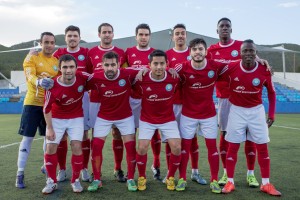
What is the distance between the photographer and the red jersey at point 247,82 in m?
4.13

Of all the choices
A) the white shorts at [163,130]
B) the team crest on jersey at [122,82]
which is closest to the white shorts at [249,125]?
the white shorts at [163,130]

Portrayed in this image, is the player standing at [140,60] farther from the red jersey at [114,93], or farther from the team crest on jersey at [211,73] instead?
the team crest on jersey at [211,73]

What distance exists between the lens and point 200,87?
4.23m

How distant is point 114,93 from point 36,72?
111cm

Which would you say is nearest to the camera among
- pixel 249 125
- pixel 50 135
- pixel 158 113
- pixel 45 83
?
pixel 45 83

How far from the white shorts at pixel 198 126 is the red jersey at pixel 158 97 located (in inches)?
6.7

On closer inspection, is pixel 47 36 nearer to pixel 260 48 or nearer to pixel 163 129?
pixel 163 129

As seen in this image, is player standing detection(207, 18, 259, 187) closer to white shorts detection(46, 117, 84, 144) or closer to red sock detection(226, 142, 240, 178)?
red sock detection(226, 142, 240, 178)

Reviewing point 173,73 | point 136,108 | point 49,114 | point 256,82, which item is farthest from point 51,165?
point 256,82

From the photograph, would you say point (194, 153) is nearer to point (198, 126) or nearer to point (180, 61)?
point (198, 126)

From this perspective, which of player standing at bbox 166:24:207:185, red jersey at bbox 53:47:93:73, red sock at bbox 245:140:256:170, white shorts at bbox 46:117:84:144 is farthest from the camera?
red jersey at bbox 53:47:93:73

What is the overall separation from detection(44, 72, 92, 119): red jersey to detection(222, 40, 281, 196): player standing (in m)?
1.86

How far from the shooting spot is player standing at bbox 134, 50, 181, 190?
418 centimetres

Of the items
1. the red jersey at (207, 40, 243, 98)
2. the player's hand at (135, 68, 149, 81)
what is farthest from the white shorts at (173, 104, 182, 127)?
the player's hand at (135, 68, 149, 81)
